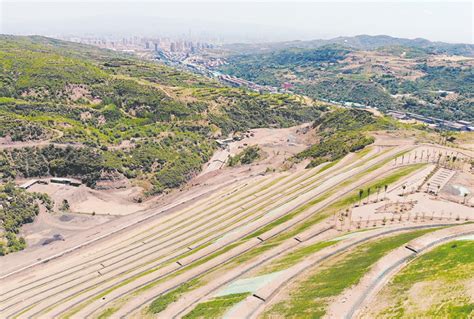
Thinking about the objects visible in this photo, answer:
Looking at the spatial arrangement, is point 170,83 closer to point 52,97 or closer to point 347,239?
point 52,97

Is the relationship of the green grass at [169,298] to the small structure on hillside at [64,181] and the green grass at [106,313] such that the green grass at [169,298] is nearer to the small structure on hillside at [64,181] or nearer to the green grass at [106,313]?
the green grass at [106,313]

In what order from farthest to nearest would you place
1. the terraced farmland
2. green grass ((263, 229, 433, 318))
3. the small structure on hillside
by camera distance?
the small structure on hillside < the terraced farmland < green grass ((263, 229, 433, 318))

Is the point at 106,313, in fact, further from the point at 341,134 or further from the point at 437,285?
the point at 341,134

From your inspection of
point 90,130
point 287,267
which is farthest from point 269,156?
point 287,267

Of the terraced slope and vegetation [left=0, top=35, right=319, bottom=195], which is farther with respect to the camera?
vegetation [left=0, top=35, right=319, bottom=195]

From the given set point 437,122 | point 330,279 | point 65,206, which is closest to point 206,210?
point 65,206

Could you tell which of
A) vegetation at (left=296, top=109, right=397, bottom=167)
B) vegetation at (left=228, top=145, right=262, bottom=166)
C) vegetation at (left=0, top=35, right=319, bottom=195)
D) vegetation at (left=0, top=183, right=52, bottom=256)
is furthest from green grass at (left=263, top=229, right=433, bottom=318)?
vegetation at (left=228, top=145, right=262, bottom=166)

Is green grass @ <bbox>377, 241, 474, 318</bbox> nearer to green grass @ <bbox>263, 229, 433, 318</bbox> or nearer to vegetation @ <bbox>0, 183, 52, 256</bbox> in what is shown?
green grass @ <bbox>263, 229, 433, 318</bbox>
